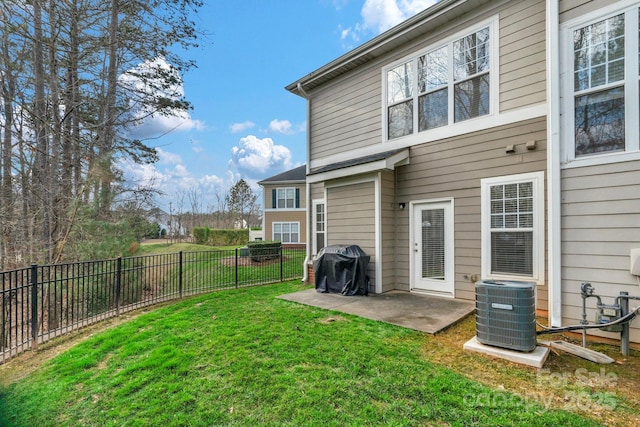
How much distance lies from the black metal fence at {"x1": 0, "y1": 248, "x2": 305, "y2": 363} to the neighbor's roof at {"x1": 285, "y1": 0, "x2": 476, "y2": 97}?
512 centimetres

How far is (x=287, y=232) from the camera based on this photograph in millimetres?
20234

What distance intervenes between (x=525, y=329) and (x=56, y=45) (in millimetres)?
10393

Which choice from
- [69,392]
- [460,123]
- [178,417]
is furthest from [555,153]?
[69,392]

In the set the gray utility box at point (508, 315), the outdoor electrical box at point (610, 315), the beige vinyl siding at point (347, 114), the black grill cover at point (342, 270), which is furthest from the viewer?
the beige vinyl siding at point (347, 114)

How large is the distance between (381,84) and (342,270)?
440 cm

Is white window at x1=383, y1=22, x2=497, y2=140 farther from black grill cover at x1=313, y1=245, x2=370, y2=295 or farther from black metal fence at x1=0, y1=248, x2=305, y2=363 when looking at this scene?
black metal fence at x1=0, y1=248, x2=305, y2=363

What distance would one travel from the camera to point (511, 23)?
193 inches

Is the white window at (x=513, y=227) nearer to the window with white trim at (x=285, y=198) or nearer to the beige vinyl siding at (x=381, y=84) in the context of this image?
the beige vinyl siding at (x=381, y=84)

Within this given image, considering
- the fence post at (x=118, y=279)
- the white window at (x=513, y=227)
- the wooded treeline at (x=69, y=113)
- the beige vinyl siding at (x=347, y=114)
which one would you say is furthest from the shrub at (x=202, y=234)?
the white window at (x=513, y=227)

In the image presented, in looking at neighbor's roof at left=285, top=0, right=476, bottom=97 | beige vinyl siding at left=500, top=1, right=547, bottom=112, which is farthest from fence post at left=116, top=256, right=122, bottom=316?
beige vinyl siding at left=500, top=1, right=547, bottom=112

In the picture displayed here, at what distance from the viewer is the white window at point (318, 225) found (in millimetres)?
8070

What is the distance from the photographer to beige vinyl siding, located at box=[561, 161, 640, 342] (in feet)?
11.3

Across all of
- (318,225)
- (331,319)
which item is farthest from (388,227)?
(331,319)

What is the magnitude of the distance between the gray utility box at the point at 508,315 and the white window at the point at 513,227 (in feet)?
6.00
